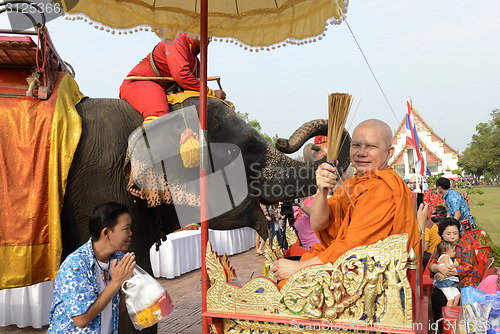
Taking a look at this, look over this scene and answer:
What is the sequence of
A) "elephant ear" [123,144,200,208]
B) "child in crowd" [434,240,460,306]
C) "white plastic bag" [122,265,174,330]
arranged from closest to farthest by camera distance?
"white plastic bag" [122,265,174,330]
"elephant ear" [123,144,200,208]
"child in crowd" [434,240,460,306]

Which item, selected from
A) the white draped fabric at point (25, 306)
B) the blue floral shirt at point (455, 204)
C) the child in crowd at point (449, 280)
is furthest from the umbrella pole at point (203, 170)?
the blue floral shirt at point (455, 204)

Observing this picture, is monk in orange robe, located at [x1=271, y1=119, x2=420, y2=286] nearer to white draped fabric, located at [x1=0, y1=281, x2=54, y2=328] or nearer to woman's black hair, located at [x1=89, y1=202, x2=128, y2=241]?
woman's black hair, located at [x1=89, y1=202, x2=128, y2=241]

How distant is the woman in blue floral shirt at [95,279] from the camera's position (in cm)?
188

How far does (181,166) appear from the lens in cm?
299

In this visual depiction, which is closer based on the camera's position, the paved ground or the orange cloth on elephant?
the orange cloth on elephant

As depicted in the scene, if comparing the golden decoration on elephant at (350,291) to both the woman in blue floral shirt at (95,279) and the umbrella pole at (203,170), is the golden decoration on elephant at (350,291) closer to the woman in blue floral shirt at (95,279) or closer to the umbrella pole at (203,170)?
the umbrella pole at (203,170)

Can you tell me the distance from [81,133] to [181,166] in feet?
2.61

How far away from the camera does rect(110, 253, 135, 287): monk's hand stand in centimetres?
195

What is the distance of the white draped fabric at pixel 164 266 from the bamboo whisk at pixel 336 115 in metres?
4.43

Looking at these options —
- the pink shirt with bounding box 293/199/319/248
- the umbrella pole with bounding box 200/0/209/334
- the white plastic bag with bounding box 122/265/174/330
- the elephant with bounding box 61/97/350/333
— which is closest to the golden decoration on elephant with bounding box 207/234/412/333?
the umbrella pole with bounding box 200/0/209/334

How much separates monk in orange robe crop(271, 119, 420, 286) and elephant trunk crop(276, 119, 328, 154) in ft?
3.78

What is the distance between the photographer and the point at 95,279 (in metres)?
2.00

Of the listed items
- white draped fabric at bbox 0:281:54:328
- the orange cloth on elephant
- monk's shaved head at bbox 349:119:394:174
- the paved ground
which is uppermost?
monk's shaved head at bbox 349:119:394:174

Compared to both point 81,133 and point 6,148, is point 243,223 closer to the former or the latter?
point 81,133
